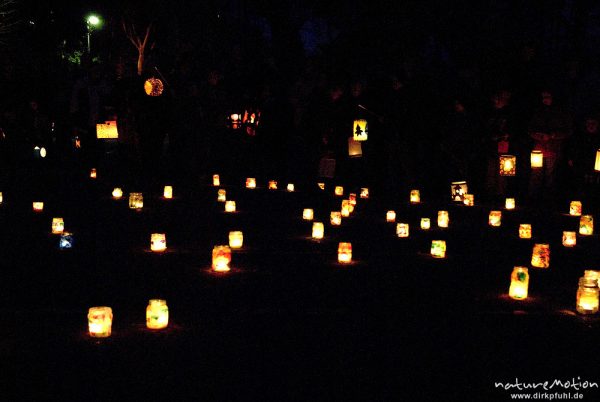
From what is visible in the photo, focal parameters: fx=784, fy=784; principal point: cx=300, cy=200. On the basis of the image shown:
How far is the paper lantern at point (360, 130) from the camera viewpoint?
1237 centimetres

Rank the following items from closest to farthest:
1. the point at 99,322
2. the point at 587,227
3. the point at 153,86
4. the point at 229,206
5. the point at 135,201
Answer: the point at 99,322, the point at 587,227, the point at 135,201, the point at 229,206, the point at 153,86

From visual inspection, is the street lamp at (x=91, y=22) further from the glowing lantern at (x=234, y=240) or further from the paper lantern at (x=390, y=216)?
the glowing lantern at (x=234, y=240)

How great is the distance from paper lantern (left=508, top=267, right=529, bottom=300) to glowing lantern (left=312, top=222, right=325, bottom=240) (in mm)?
3208

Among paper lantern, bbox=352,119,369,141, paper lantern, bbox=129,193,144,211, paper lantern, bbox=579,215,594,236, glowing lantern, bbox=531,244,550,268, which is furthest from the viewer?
paper lantern, bbox=352,119,369,141

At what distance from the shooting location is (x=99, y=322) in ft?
16.8

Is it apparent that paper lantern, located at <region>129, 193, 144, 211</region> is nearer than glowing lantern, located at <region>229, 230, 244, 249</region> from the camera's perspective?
No

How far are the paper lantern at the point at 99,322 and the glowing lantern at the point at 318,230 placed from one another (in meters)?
4.39

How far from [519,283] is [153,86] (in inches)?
334

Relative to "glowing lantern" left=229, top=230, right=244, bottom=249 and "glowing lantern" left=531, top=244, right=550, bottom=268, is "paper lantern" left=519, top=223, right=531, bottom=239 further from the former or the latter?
"glowing lantern" left=229, top=230, right=244, bottom=249

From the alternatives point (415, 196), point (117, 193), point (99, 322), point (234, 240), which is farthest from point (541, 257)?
point (117, 193)

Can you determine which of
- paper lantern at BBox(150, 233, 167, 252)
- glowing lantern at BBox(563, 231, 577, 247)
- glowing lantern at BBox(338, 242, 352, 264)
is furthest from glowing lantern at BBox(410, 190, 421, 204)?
paper lantern at BBox(150, 233, 167, 252)

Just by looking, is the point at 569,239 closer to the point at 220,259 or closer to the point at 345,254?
the point at 345,254

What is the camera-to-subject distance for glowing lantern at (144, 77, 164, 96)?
43.3 feet

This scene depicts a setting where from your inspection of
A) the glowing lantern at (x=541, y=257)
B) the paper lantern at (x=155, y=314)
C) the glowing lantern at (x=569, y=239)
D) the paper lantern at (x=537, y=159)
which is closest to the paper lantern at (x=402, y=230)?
the glowing lantern at (x=569, y=239)
